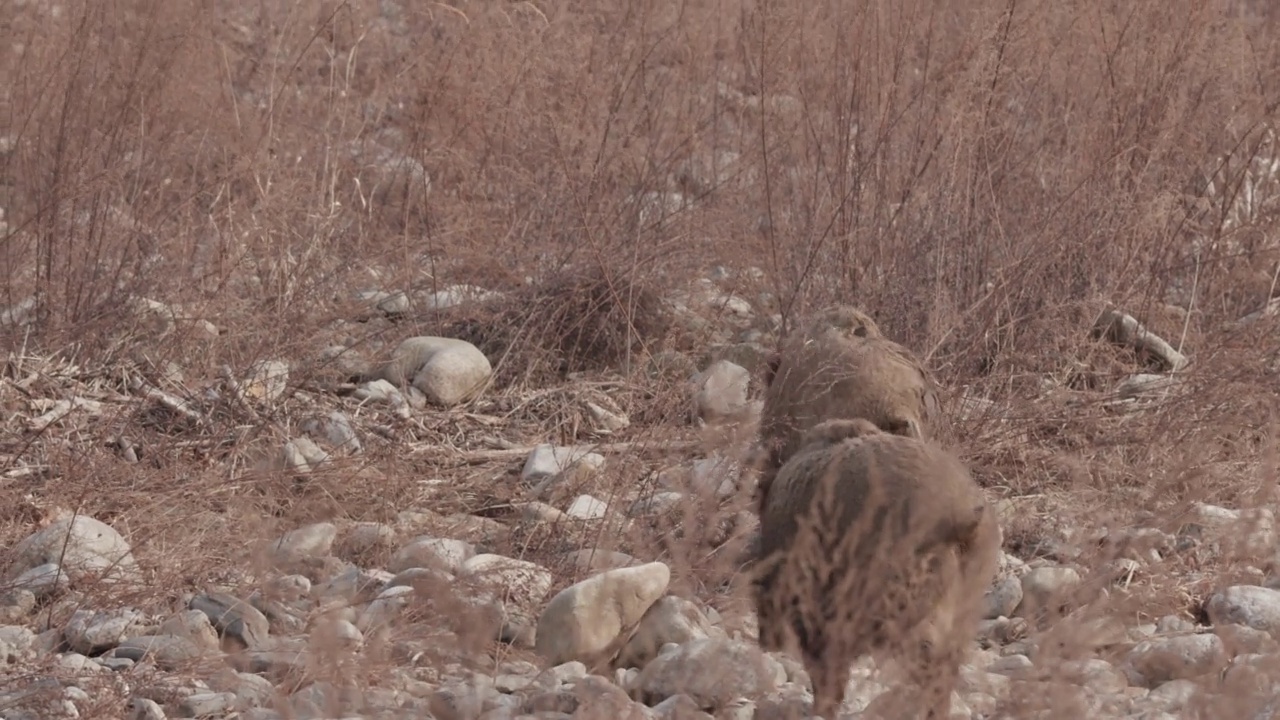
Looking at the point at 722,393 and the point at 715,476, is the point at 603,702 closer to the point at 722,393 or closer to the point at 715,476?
the point at 715,476

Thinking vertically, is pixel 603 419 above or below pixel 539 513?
below

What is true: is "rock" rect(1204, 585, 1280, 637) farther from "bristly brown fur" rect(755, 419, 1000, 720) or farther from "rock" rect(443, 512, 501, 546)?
"rock" rect(443, 512, 501, 546)

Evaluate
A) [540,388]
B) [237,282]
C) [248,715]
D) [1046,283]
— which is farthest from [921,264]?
[248,715]

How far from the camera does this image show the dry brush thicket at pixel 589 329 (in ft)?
11.2

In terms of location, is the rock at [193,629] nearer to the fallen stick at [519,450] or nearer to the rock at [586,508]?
the rock at [586,508]

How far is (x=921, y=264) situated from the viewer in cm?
535

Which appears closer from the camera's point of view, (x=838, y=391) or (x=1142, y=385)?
(x=838, y=391)

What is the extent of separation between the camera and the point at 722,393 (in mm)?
4535

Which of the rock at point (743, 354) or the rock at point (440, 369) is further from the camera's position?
the rock at point (743, 354)

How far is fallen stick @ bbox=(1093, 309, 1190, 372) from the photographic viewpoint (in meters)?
5.49

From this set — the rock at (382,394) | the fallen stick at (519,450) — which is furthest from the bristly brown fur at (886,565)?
the rock at (382,394)

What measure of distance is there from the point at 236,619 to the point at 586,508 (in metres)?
1.01

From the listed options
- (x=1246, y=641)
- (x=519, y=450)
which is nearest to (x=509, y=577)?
(x=519, y=450)

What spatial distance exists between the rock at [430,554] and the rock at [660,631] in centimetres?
46
